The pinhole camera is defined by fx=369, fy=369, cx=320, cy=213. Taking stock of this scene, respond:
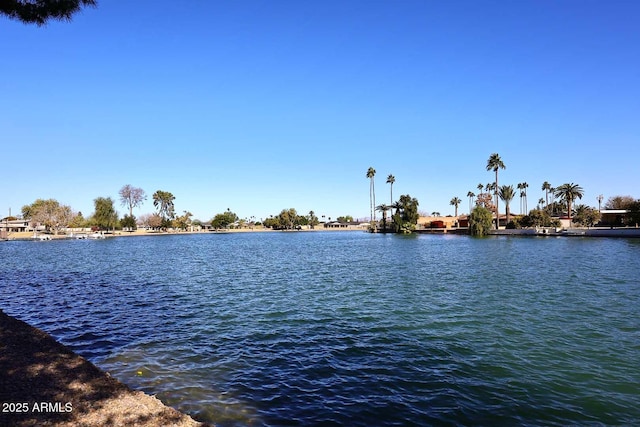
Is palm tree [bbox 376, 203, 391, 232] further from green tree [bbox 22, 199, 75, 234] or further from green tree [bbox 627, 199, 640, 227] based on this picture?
green tree [bbox 22, 199, 75, 234]

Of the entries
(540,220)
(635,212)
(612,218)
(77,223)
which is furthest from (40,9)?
(77,223)

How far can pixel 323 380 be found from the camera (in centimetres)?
1059

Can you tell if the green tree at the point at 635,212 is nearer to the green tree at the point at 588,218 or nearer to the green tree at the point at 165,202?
the green tree at the point at 588,218

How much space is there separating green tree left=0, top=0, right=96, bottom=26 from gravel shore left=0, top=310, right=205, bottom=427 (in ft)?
30.9

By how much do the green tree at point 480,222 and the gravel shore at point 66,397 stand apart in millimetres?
110349

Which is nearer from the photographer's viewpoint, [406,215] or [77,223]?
[406,215]

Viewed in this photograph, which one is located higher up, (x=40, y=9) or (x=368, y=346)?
(x=40, y=9)

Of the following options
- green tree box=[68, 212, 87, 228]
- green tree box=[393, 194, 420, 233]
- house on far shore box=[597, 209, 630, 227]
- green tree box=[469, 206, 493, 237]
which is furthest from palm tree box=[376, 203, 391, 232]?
green tree box=[68, 212, 87, 228]

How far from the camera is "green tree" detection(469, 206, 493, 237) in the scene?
352ft

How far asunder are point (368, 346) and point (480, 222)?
4094 inches

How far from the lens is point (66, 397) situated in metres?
7.84

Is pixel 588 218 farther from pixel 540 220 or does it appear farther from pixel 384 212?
pixel 384 212

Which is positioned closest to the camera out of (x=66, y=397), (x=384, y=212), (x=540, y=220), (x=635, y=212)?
(x=66, y=397)

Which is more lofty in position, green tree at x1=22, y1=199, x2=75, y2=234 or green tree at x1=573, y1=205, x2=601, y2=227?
green tree at x1=22, y1=199, x2=75, y2=234
